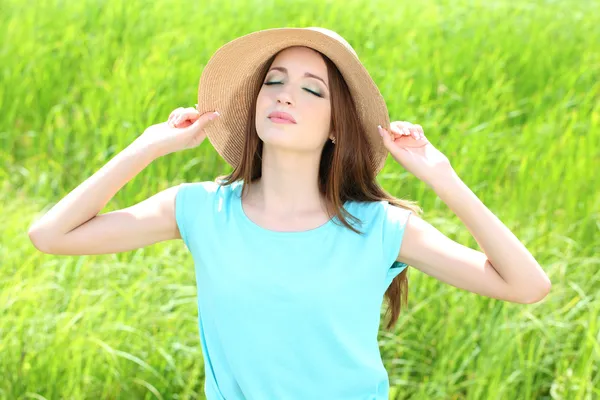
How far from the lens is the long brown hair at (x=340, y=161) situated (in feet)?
6.89

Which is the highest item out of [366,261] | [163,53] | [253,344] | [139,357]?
[163,53]

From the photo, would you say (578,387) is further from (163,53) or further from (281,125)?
(163,53)

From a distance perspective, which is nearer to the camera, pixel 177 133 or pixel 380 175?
pixel 177 133

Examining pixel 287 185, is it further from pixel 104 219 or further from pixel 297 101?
pixel 104 219

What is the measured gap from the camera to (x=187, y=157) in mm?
4281

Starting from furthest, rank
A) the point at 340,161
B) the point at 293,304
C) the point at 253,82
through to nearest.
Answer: the point at 253,82 → the point at 340,161 → the point at 293,304

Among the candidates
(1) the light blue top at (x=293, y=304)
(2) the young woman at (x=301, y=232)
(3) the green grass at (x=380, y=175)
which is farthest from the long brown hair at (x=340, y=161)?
(3) the green grass at (x=380, y=175)

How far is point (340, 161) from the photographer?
212 centimetres

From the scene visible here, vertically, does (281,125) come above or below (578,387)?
above

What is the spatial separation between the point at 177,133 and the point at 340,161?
1.16ft

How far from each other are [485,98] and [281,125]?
9.67 feet

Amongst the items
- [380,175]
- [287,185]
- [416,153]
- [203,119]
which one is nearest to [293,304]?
[287,185]

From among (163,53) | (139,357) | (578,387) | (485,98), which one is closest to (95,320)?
(139,357)

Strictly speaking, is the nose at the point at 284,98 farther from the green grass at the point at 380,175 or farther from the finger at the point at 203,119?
the green grass at the point at 380,175
